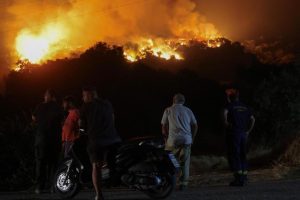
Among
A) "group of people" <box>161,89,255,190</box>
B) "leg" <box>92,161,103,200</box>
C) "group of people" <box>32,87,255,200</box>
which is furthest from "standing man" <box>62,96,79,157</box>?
"leg" <box>92,161,103,200</box>

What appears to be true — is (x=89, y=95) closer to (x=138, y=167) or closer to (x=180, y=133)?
(x=138, y=167)

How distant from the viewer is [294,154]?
53.9 ft

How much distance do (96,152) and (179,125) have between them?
2543 mm

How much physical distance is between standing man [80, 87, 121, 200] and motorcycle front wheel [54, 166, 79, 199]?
0.99m

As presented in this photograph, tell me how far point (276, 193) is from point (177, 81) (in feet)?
104

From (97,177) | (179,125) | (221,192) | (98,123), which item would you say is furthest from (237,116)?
(97,177)

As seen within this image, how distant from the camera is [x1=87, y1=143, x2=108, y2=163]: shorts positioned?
31.7 feet

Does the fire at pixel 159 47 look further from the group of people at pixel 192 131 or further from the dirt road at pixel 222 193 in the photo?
the dirt road at pixel 222 193

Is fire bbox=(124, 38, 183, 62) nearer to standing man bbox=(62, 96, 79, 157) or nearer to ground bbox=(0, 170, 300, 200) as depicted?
ground bbox=(0, 170, 300, 200)

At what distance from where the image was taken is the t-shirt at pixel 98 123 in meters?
9.70

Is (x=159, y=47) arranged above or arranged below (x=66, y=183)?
above

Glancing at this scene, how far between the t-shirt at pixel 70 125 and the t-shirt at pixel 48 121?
0.19 m

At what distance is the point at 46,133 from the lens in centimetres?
1201

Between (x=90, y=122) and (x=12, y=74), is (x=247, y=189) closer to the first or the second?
(x=90, y=122)
